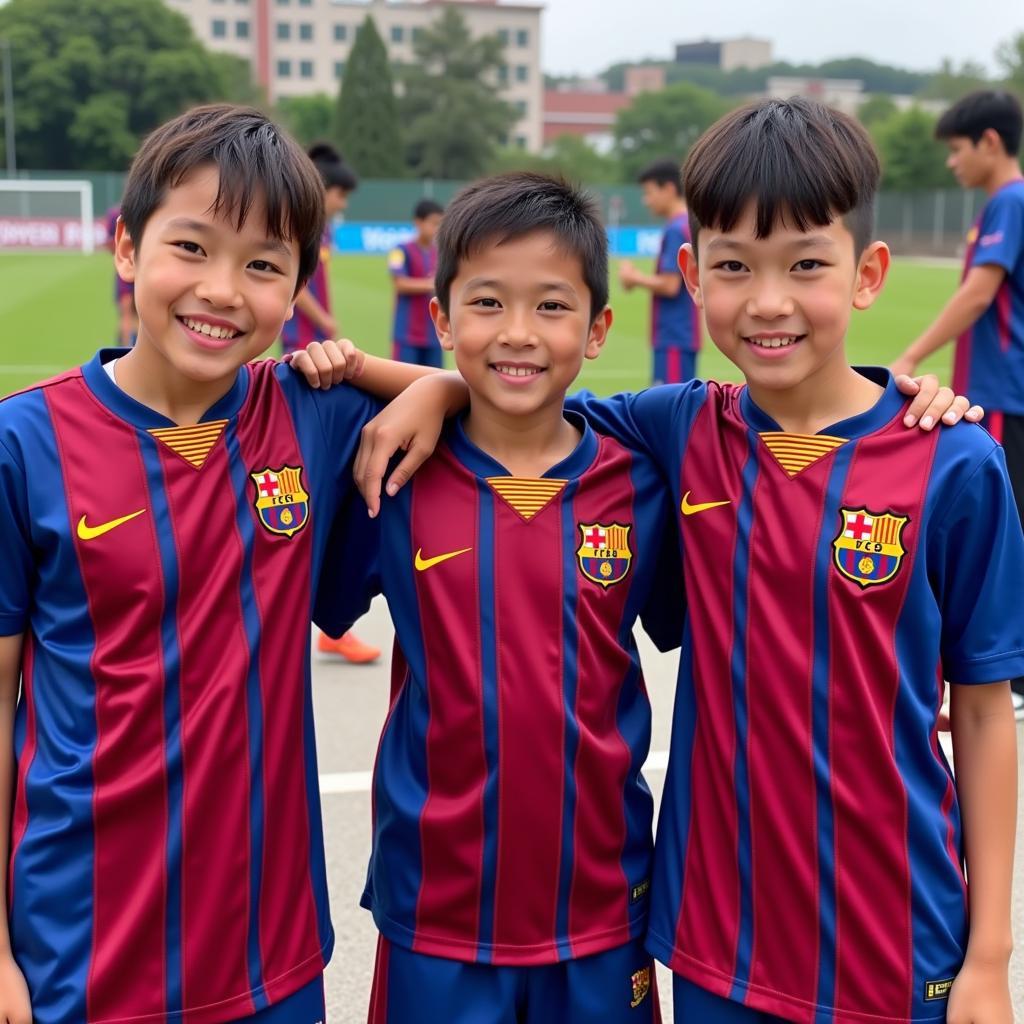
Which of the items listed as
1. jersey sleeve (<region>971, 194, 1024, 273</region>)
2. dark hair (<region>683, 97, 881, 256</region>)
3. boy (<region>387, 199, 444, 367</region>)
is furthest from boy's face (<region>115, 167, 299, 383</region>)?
boy (<region>387, 199, 444, 367</region>)

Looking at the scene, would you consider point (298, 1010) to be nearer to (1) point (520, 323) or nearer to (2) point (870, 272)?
(1) point (520, 323)

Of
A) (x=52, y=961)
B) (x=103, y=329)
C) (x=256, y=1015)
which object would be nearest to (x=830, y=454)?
(x=256, y=1015)

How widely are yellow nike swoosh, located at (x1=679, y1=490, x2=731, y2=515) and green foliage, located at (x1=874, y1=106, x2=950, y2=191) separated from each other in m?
56.2

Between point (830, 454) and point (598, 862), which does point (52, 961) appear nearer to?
point (598, 862)

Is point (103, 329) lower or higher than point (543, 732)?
lower

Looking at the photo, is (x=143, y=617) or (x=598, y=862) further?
(x=598, y=862)

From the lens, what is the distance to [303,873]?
189cm

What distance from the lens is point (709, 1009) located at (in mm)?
1821

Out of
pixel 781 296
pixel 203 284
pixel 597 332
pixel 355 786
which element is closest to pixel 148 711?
pixel 203 284

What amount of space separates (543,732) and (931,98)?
92.7m

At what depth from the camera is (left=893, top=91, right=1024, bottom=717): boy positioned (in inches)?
186

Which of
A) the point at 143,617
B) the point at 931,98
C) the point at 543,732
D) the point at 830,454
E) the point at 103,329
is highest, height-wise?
the point at 931,98

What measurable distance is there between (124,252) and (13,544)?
1.63ft

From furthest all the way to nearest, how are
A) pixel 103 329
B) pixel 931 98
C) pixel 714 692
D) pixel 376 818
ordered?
1. pixel 931 98
2. pixel 103 329
3. pixel 376 818
4. pixel 714 692
